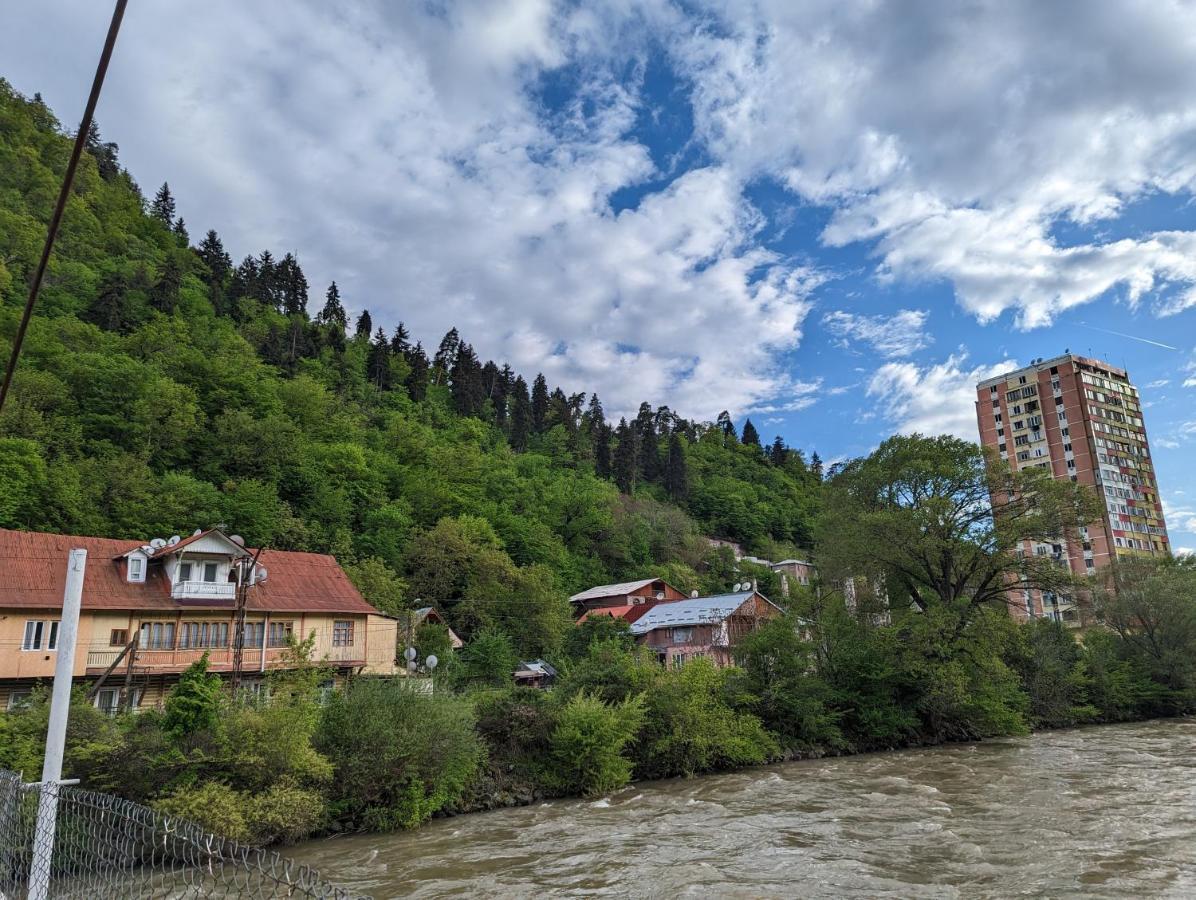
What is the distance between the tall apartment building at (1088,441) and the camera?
84.2 m

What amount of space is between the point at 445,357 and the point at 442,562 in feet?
238

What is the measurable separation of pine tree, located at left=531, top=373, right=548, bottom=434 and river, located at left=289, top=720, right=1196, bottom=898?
290 feet

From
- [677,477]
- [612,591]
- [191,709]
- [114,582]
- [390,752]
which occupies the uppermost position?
[677,477]

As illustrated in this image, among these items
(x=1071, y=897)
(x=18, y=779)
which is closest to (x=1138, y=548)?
(x=1071, y=897)

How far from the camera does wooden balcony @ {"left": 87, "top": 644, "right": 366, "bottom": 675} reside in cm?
2562

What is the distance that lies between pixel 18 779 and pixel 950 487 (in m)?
36.8

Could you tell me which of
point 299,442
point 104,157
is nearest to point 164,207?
point 104,157

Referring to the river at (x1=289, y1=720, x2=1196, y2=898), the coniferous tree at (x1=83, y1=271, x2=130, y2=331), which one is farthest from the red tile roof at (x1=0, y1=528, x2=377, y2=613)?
the coniferous tree at (x1=83, y1=271, x2=130, y2=331)

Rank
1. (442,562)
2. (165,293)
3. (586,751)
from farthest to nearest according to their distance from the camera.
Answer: (165,293), (442,562), (586,751)

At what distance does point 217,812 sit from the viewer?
1577 centimetres

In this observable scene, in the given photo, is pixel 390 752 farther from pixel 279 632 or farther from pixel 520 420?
pixel 520 420

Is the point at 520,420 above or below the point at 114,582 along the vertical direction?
above

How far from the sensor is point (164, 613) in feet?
90.9

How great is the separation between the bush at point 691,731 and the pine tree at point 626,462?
75859 millimetres
